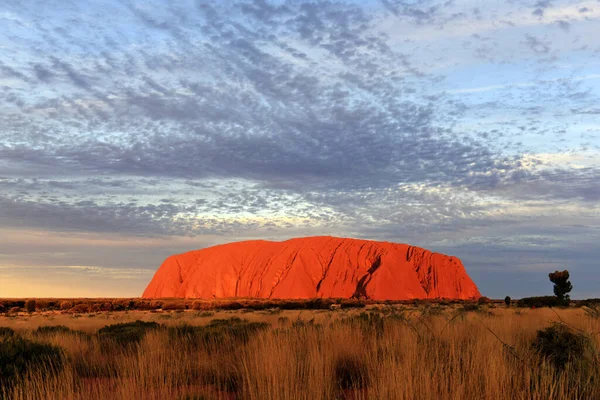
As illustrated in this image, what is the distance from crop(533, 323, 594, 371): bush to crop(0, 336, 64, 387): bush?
26.3 ft

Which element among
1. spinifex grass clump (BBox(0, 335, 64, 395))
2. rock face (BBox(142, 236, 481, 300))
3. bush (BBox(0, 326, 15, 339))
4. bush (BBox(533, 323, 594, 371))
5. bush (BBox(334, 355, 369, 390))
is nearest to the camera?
bush (BBox(334, 355, 369, 390))

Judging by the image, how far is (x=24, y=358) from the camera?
881cm

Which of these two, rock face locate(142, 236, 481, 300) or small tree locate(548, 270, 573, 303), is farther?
rock face locate(142, 236, 481, 300)

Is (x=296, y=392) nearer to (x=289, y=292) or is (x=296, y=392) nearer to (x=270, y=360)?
(x=270, y=360)

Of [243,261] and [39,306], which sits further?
[243,261]

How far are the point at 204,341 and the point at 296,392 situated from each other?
6.83m

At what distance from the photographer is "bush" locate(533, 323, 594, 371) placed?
760cm

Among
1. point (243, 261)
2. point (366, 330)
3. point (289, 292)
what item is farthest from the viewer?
point (243, 261)

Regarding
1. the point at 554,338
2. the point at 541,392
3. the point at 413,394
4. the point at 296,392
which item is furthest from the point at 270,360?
the point at 554,338

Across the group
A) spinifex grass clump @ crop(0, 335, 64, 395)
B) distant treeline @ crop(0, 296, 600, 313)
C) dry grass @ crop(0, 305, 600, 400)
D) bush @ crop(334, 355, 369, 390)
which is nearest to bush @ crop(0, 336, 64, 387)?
spinifex grass clump @ crop(0, 335, 64, 395)

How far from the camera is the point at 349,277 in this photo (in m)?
90.6

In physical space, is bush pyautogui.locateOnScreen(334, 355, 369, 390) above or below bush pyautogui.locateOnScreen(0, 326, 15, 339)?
above

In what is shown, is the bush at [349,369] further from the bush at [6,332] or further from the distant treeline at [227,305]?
the distant treeline at [227,305]

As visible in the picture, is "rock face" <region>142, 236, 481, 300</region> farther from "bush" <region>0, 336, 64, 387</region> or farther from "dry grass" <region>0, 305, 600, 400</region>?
"bush" <region>0, 336, 64, 387</region>
